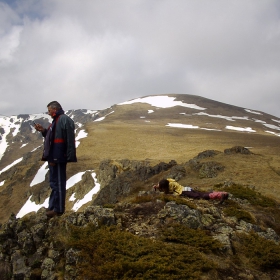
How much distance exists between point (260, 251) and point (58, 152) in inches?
274

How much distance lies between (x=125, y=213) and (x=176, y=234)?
6.92 ft

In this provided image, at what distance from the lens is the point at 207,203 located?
436 inches

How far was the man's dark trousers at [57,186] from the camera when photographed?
29.7 feet

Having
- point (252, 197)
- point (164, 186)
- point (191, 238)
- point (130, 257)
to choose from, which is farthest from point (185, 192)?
point (130, 257)

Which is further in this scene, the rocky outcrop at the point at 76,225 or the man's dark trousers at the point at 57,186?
the man's dark trousers at the point at 57,186

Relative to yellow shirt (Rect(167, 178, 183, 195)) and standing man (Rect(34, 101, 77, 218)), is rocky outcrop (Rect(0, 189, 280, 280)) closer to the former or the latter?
standing man (Rect(34, 101, 77, 218))

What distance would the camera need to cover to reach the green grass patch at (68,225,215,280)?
5.84 meters

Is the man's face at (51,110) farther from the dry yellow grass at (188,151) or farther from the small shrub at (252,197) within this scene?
the dry yellow grass at (188,151)

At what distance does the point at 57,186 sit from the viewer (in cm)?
914

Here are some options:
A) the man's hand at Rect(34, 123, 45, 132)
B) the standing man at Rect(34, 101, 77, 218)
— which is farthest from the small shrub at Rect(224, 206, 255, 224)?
the man's hand at Rect(34, 123, 45, 132)

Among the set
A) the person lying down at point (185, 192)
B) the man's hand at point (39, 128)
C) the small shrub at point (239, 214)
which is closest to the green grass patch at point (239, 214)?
the small shrub at point (239, 214)

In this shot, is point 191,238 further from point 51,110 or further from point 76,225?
point 51,110

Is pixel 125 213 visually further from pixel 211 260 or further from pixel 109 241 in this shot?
pixel 211 260

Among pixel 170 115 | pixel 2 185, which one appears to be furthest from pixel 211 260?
pixel 170 115
